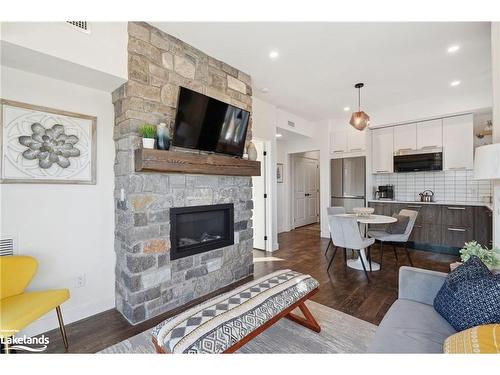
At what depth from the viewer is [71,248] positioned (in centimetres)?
214

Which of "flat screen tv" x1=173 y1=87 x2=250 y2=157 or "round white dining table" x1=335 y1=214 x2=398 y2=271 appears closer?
"flat screen tv" x1=173 y1=87 x2=250 y2=157

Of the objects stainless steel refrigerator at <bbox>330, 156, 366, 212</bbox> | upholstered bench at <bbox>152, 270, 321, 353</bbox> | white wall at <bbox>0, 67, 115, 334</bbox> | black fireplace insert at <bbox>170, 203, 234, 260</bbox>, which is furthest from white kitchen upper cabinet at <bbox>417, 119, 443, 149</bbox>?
white wall at <bbox>0, 67, 115, 334</bbox>

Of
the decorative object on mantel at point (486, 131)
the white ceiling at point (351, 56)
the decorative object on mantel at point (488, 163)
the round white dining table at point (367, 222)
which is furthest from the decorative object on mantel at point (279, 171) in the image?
the decorative object on mantel at point (488, 163)

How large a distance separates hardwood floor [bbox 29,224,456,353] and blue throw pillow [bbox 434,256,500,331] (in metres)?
Result: 0.88

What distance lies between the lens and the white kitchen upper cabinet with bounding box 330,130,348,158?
525 cm

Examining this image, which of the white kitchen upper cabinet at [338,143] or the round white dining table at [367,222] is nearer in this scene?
the round white dining table at [367,222]

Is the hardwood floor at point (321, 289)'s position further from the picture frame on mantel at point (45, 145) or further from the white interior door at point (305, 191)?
the white interior door at point (305, 191)

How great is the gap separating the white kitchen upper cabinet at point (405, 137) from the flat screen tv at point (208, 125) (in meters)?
3.44

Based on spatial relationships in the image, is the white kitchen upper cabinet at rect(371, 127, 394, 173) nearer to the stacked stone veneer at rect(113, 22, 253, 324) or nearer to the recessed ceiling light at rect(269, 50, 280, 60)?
the recessed ceiling light at rect(269, 50, 280, 60)

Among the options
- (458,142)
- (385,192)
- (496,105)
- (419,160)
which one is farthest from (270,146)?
(458,142)

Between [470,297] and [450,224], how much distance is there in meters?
3.70

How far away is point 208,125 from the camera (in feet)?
8.51

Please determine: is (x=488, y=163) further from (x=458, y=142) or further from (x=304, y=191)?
(x=304, y=191)

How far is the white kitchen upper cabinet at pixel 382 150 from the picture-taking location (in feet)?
15.9
